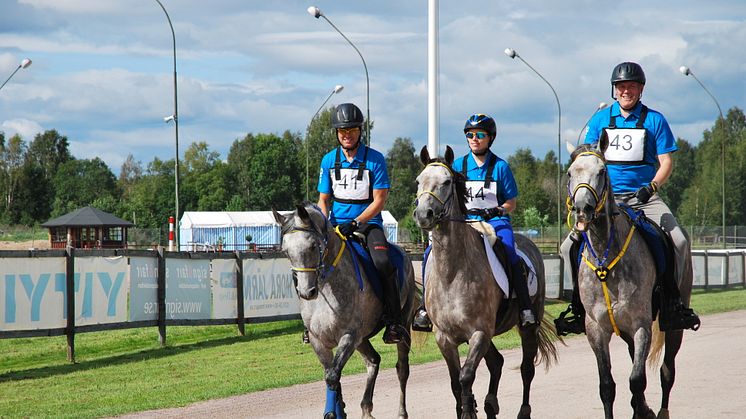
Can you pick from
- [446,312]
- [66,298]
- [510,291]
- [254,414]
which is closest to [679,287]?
[510,291]

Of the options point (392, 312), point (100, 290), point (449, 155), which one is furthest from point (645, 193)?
point (100, 290)

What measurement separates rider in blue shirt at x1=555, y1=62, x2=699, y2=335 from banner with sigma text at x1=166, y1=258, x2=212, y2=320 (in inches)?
435

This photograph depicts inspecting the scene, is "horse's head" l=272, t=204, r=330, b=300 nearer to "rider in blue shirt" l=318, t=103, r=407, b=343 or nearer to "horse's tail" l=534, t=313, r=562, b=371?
"rider in blue shirt" l=318, t=103, r=407, b=343

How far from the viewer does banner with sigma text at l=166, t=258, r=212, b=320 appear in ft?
65.3

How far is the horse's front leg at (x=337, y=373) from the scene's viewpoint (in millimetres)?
9383

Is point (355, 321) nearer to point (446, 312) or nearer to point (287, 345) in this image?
point (446, 312)

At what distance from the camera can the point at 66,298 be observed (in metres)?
17.4

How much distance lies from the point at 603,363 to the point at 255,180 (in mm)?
113852

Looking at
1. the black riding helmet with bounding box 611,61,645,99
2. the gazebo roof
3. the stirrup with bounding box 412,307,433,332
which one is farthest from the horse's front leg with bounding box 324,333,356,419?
the gazebo roof

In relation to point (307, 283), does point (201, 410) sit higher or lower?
lower

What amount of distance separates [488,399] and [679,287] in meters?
2.23

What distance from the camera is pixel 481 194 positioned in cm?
1078

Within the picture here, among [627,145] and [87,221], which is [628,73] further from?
[87,221]

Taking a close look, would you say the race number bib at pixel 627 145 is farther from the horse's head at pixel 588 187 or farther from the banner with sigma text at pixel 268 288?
the banner with sigma text at pixel 268 288
